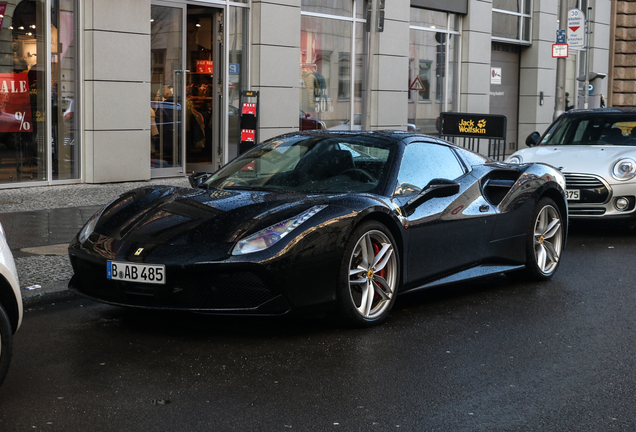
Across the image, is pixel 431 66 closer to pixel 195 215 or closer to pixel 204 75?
pixel 204 75

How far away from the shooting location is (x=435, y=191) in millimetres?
6215

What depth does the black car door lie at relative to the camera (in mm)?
6004

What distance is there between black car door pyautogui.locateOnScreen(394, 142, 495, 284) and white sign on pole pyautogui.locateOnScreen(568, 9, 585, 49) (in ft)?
43.7

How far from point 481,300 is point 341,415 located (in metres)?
2.92

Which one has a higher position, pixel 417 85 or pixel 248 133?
pixel 417 85

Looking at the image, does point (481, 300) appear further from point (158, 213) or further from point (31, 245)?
point (31, 245)

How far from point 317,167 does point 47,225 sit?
14.7ft

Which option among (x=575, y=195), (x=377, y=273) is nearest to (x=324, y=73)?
(x=575, y=195)

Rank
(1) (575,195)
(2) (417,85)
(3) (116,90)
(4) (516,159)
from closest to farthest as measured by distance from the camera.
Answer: (1) (575,195), (4) (516,159), (3) (116,90), (2) (417,85)

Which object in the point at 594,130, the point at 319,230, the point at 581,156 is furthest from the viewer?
the point at 594,130

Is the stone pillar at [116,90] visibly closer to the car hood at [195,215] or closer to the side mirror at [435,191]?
the car hood at [195,215]

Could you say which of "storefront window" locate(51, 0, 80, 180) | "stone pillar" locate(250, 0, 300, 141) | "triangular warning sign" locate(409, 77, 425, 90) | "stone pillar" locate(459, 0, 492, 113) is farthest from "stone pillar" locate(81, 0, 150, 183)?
"stone pillar" locate(459, 0, 492, 113)

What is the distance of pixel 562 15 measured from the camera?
18281 mm

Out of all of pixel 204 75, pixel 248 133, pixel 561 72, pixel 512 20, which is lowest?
pixel 248 133
